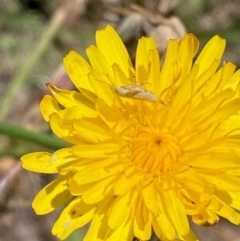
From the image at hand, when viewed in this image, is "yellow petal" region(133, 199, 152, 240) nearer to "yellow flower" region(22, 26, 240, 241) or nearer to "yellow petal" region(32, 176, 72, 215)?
"yellow flower" region(22, 26, 240, 241)

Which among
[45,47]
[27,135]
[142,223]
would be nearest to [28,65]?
[45,47]

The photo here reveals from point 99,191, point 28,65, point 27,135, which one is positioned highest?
point 99,191

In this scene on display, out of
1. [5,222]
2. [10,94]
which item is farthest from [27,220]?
[10,94]

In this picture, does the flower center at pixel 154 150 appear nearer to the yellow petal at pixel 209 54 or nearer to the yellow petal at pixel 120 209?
the yellow petal at pixel 120 209

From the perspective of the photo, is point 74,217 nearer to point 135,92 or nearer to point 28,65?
point 135,92

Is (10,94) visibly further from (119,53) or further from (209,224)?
(209,224)

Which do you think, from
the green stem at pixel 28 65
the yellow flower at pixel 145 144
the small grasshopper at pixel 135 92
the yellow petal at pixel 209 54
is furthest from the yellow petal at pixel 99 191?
the green stem at pixel 28 65
